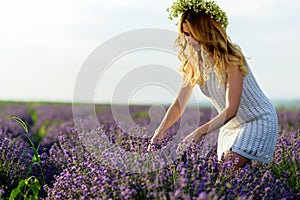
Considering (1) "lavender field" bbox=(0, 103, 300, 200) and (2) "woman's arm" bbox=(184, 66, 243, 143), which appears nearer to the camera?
(1) "lavender field" bbox=(0, 103, 300, 200)

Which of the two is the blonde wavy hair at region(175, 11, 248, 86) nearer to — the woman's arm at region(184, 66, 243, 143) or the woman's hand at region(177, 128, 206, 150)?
the woman's arm at region(184, 66, 243, 143)

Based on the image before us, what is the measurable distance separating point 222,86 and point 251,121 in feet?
1.20

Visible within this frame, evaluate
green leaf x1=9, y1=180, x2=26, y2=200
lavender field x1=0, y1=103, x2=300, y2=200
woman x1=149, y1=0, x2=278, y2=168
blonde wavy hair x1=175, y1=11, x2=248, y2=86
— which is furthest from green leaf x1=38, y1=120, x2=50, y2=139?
green leaf x1=9, y1=180, x2=26, y2=200

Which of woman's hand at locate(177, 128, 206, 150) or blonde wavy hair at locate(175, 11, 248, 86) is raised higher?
blonde wavy hair at locate(175, 11, 248, 86)

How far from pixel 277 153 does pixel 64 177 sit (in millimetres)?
1772

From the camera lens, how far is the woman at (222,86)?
3.45 m

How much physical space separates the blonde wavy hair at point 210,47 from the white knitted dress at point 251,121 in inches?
6.0

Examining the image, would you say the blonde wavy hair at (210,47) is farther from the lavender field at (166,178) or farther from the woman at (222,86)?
the lavender field at (166,178)

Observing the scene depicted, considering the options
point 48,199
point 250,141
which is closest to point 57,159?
point 48,199

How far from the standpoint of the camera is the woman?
345cm

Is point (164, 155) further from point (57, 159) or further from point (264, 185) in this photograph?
point (57, 159)

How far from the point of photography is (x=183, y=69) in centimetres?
384

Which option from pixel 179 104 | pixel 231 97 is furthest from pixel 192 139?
pixel 179 104

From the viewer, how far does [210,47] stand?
354 cm
